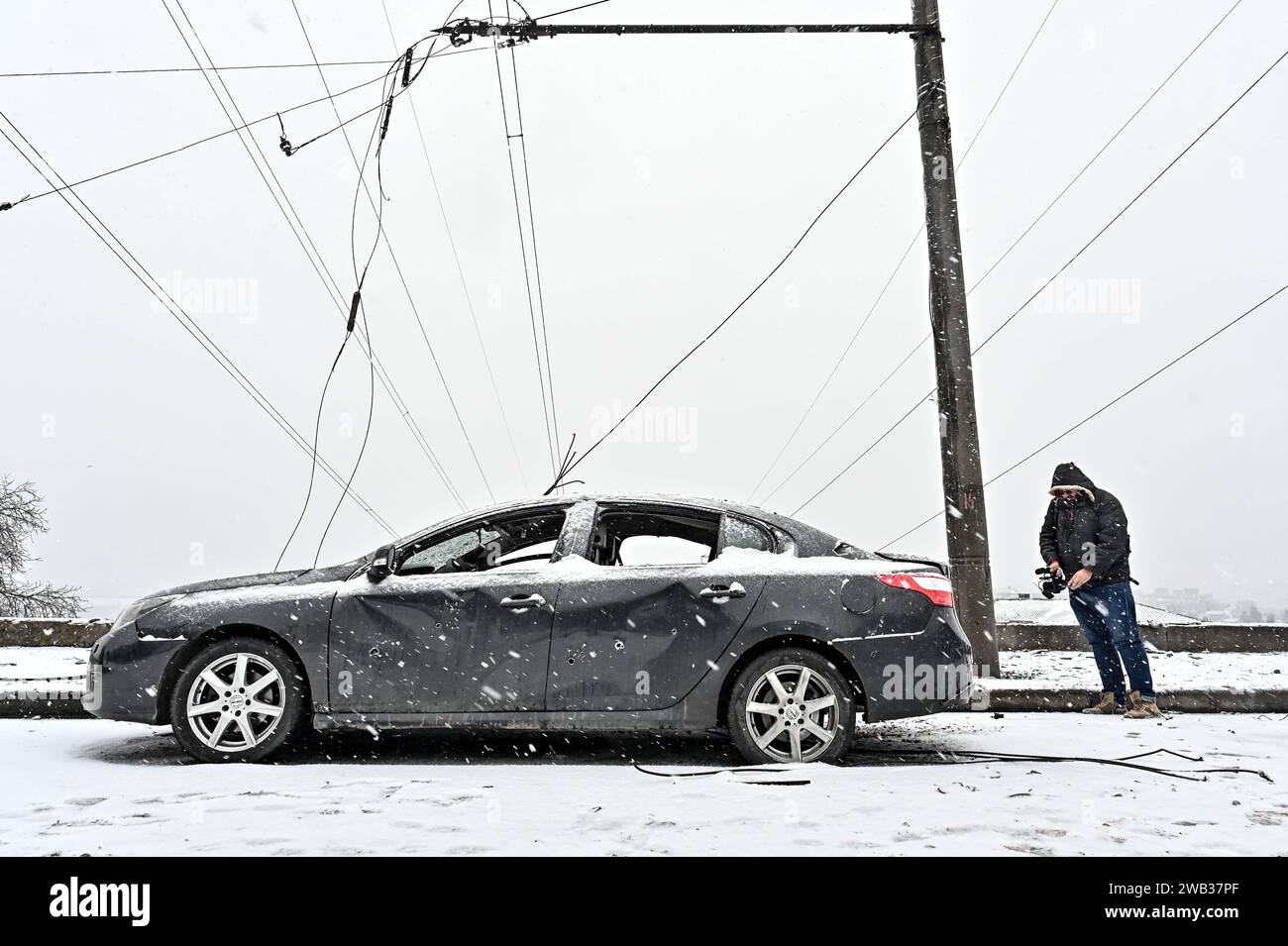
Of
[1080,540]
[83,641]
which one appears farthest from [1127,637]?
[83,641]

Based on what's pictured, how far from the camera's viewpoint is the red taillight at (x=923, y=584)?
5.02 meters

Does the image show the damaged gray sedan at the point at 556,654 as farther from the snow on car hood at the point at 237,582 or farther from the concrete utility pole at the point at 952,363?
the concrete utility pole at the point at 952,363

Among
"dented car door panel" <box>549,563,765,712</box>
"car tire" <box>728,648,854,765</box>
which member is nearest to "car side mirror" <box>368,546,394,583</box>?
"dented car door panel" <box>549,563,765,712</box>

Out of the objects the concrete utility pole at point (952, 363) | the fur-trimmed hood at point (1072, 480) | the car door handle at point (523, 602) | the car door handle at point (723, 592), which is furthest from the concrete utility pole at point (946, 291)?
the car door handle at point (523, 602)

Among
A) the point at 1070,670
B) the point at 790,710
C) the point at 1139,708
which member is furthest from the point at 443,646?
the point at 1070,670

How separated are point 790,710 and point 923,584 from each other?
0.97 meters

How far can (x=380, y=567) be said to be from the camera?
5105 millimetres

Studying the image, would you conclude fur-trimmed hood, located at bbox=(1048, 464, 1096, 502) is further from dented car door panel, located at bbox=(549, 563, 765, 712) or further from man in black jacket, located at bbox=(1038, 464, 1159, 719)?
dented car door panel, located at bbox=(549, 563, 765, 712)

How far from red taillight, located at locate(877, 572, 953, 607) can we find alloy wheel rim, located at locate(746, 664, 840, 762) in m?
0.63

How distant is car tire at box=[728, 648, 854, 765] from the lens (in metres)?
4.84

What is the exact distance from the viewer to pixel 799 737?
4855mm
